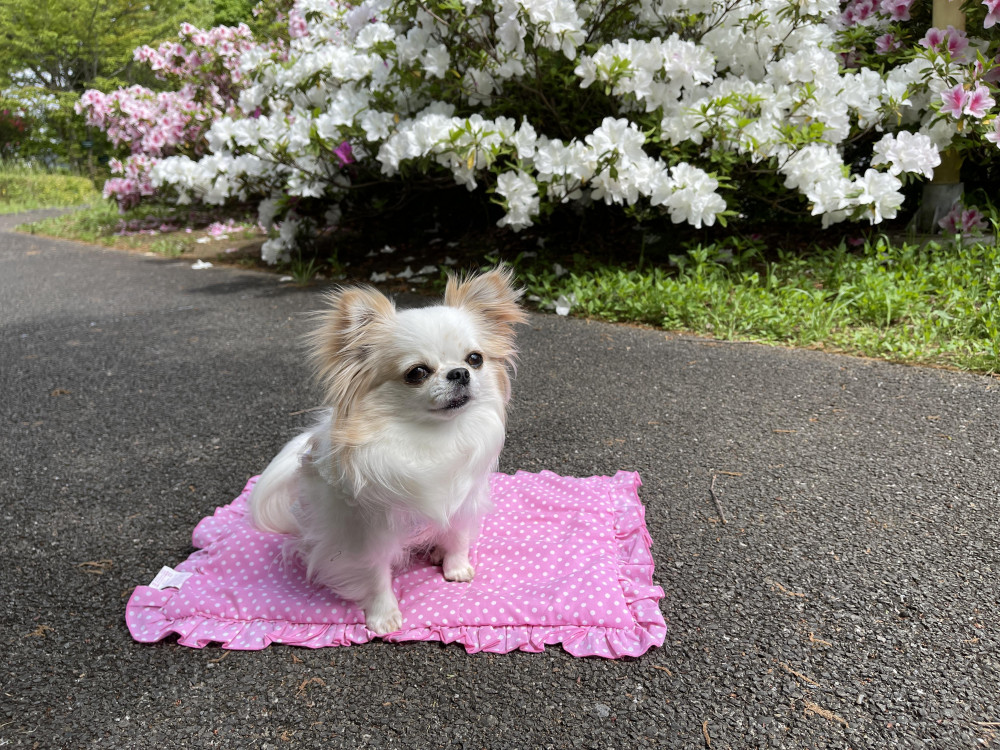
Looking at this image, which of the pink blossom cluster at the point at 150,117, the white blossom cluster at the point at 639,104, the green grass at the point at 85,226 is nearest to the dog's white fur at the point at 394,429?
the white blossom cluster at the point at 639,104

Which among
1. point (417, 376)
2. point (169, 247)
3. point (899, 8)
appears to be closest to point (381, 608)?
point (417, 376)

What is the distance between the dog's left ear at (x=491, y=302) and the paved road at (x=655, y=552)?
909 mm

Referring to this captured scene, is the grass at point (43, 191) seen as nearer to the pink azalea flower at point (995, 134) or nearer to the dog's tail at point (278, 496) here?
the dog's tail at point (278, 496)

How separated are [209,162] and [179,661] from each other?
5.91 m

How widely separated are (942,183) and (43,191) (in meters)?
19.3

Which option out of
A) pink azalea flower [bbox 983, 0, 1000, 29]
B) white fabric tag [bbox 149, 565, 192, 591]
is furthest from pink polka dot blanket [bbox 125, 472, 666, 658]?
pink azalea flower [bbox 983, 0, 1000, 29]

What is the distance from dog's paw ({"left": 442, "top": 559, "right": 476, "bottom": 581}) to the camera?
221 centimetres

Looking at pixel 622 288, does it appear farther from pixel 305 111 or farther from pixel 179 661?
pixel 179 661

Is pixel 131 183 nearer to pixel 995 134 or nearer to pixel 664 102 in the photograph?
pixel 664 102

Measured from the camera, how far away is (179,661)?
1.92m

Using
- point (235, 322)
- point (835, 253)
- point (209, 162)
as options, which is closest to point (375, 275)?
point (235, 322)

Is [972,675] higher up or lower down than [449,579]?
higher up

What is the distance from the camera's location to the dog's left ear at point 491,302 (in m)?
2.03

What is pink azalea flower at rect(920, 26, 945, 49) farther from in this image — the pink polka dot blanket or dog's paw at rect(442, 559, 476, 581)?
dog's paw at rect(442, 559, 476, 581)
